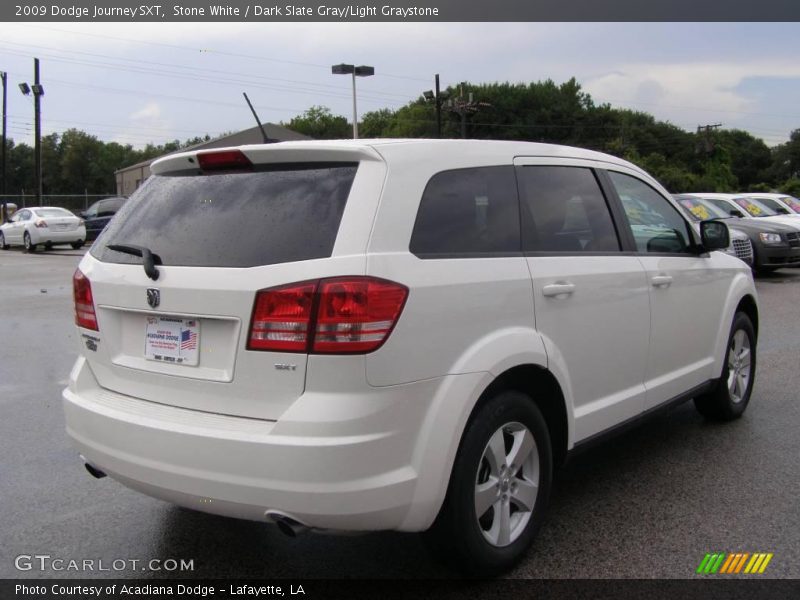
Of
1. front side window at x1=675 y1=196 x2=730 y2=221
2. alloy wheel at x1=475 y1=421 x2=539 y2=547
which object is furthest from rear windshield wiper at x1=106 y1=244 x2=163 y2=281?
front side window at x1=675 y1=196 x2=730 y2=221

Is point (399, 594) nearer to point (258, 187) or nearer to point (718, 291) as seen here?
point (258, 187)

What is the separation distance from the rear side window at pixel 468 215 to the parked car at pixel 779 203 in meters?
18.2

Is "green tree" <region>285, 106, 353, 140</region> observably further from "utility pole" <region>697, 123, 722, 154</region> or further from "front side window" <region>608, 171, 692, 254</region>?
"front side window" <region>608, 171, 692, 254</region>

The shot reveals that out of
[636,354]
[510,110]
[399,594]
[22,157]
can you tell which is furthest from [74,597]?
[22,157]

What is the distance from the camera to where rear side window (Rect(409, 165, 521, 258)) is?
2947mm

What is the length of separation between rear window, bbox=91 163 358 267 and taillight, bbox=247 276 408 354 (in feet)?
0.48

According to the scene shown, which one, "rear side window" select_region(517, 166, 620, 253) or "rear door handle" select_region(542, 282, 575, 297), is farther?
"rear side window" select_region(517, 166, 620, 253)

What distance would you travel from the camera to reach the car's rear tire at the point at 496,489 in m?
2.88

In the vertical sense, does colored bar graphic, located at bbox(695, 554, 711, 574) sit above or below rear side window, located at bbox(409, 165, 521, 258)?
below

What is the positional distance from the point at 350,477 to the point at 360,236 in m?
0.84

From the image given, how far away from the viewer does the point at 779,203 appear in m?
19.4

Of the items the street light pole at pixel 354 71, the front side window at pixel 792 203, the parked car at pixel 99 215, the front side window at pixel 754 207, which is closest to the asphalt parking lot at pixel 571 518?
the front side window at pixel 754 207

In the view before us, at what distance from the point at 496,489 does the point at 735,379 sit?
2988mm

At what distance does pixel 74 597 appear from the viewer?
3.03 metres
